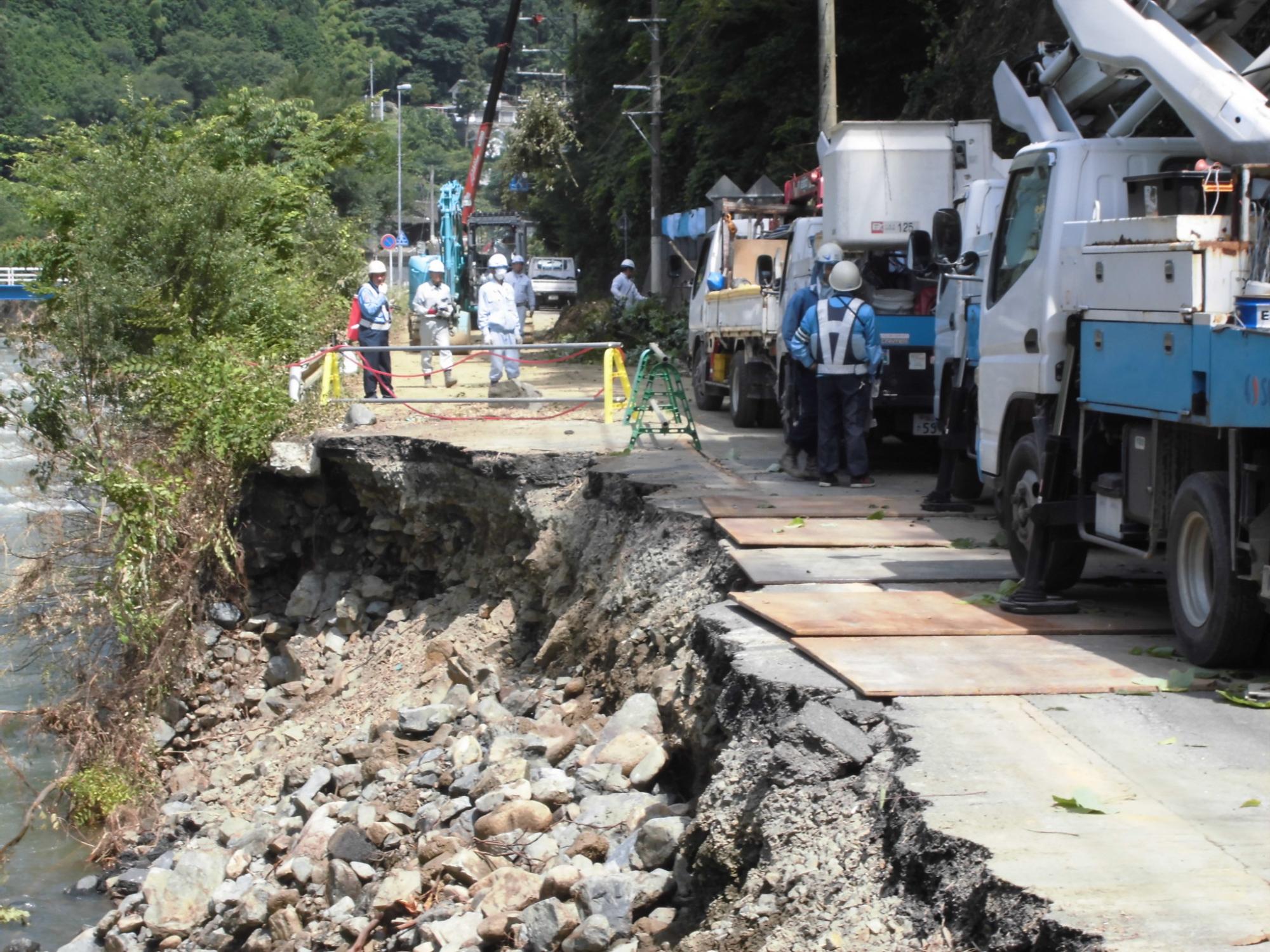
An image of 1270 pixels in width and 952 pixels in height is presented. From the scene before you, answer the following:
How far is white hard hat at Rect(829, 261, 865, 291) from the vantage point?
11234 mm

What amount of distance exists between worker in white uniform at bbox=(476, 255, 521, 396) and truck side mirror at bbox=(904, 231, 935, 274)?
8275 mm

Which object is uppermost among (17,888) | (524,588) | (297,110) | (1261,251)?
(297,110)

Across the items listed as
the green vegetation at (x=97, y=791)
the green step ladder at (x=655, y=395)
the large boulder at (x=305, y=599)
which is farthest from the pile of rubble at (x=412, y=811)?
the green step ladder at (x=655, y=395)

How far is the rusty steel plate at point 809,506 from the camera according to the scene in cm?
987

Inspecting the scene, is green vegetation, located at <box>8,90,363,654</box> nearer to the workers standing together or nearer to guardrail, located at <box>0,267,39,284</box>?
the workers standing together

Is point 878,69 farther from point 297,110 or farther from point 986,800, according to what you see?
point 986,800

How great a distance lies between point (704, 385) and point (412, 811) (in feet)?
36.2

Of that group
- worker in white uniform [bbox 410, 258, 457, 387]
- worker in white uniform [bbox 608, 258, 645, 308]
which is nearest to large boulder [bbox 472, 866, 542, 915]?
worker in white uniform [bbox 410, 258, 457, 387]

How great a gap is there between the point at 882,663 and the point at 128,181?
12.0 meters

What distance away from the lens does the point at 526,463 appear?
1274 cm

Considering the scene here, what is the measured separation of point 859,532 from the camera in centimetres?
948

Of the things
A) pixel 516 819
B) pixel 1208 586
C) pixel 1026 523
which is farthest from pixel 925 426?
pixel 516 819

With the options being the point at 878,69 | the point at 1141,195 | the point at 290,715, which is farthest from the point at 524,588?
the point at 878,69

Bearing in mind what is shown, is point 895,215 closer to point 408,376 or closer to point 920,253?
point 920,253
